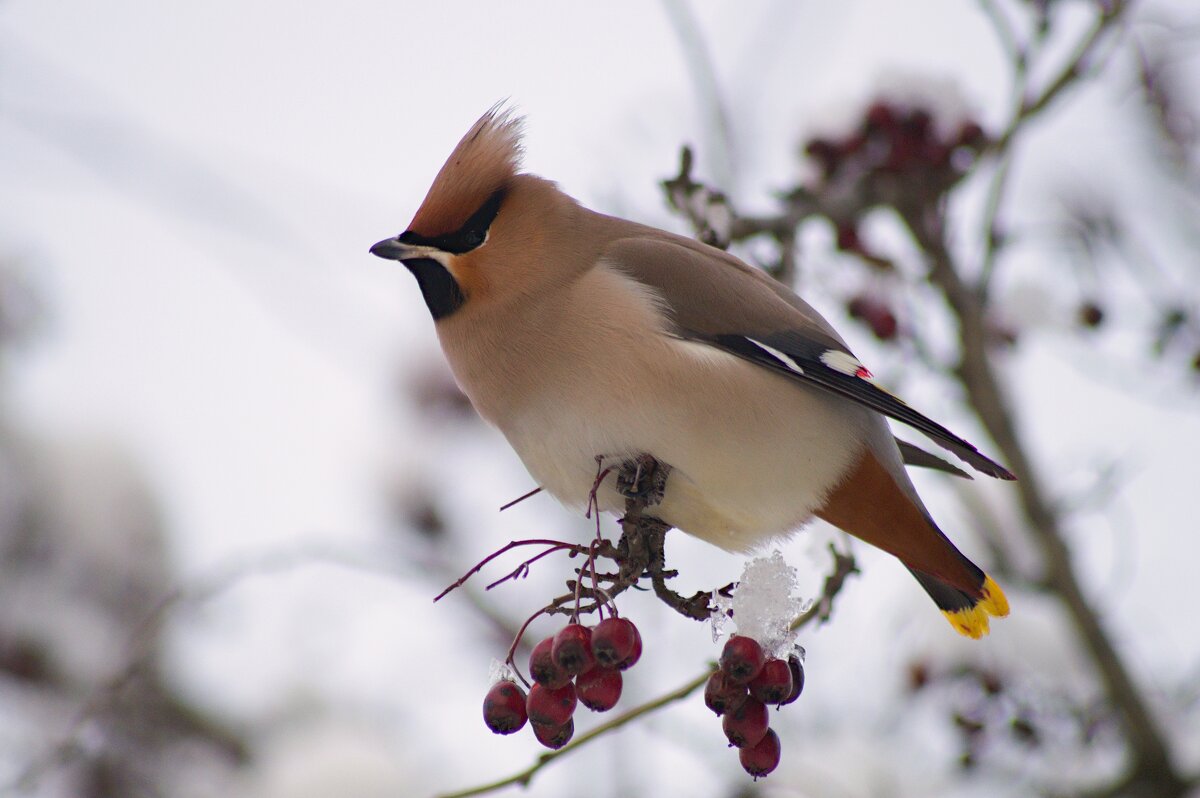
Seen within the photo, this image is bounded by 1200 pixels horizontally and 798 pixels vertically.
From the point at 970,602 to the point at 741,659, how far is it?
0.82 metres

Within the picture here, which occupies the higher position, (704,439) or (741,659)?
(704,439)

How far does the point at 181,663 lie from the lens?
5.50m

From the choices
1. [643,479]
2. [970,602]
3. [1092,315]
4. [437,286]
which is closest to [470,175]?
[437,286]

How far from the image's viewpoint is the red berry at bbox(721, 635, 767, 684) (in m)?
1.77

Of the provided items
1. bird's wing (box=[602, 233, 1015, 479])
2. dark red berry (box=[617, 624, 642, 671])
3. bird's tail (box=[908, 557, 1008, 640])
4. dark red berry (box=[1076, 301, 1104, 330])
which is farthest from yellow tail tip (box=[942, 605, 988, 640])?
dark red berry (box=[1076, 301, 1104, 330])

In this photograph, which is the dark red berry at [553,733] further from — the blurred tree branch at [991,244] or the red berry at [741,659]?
the blurred tree branch at [991,244]

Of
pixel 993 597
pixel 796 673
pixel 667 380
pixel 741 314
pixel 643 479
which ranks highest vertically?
pixel 741 314

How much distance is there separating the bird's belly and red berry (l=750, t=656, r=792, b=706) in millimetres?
535

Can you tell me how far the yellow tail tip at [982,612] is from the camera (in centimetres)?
234

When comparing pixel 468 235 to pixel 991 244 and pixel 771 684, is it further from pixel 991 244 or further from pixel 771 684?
pixel 991 244

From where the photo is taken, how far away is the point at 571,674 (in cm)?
181

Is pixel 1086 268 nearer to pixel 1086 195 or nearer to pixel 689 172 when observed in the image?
pixel 1086 195

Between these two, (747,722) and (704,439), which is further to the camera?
(704,439)

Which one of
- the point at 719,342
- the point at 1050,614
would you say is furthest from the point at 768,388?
the point at 1050,614
